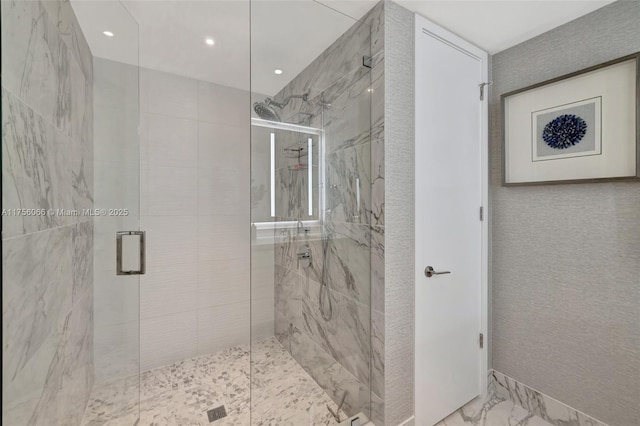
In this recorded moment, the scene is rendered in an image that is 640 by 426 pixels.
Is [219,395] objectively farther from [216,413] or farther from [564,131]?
[564,131]

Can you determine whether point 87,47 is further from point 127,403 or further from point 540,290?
point 540,290

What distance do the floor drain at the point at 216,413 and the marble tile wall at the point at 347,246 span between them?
2.33 ft

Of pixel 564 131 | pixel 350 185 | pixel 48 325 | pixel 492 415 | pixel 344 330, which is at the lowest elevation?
pixel 492 415

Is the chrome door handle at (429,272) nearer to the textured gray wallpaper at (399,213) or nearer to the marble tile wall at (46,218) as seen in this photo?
the textured gray wallpaper at (399,213)

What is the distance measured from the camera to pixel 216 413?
175cm

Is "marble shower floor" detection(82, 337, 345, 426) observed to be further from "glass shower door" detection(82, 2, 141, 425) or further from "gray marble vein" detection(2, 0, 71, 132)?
"gray marble vein" detection(2, 0, 71, 132)

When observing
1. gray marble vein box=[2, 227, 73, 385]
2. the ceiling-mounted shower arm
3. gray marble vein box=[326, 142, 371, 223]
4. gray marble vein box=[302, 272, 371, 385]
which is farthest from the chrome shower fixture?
gray marble vein box=[2, 227, 73, 385]

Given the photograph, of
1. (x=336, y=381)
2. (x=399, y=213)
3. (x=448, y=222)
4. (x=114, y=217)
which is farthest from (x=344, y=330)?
(x=114, y=217)

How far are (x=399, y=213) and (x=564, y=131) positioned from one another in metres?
1.13

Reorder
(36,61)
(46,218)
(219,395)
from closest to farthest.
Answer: (36,61), (46,218), (219,395)

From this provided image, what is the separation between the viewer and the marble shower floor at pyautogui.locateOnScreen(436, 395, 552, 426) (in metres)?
1.68

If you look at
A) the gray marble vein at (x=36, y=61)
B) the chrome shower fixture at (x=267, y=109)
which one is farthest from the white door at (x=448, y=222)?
the gray marble vein at (x=36, y=61)

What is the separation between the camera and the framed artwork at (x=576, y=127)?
4.58ft

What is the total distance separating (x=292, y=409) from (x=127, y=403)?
1.04 metres
